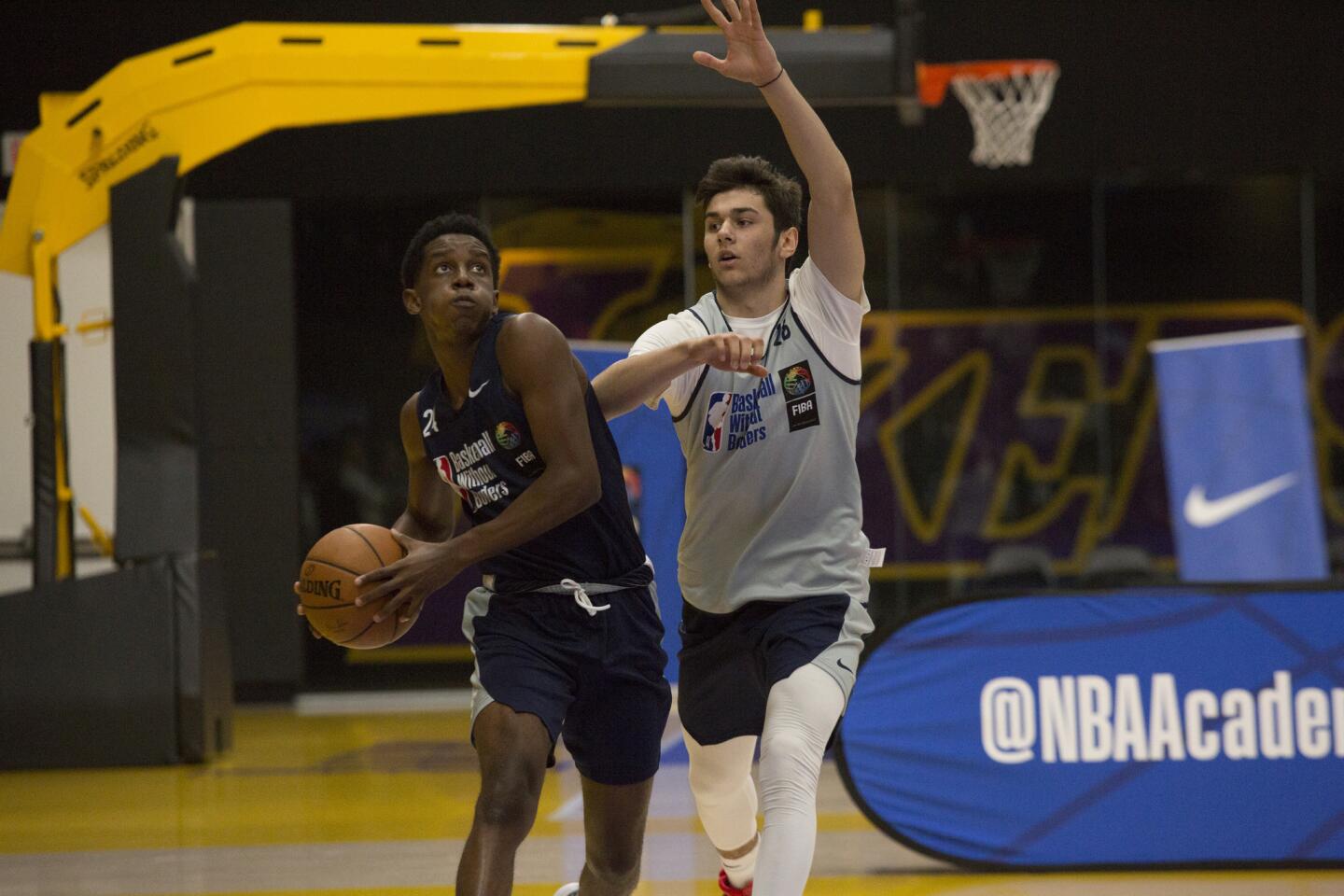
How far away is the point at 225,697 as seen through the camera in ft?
28.1

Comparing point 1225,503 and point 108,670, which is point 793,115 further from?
point 108,670

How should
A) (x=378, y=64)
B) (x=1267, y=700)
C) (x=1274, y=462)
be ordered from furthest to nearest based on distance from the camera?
(x=1274, y=462) < (x=378, y=64) < (x=1267, y=700)

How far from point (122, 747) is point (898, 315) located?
576 cm

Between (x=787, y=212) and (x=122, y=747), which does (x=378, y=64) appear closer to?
(x=122, y=747)

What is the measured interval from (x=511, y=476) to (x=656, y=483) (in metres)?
3.70

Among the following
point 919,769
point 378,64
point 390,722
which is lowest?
point 390,722

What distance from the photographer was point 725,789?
4.21m

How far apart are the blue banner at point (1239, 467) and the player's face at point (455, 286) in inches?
218

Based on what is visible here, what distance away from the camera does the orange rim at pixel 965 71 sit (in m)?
9.06

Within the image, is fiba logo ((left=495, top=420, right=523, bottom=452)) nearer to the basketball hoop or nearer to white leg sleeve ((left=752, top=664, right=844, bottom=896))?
white leg sleeve ((left=752, top=664, right=844, bottom=896))

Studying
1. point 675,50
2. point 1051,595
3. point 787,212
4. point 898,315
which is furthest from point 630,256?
point 787,212

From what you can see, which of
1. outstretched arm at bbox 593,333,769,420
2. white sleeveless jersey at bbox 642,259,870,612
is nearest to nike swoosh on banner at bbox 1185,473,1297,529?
white sleeveless jersey at bbox 642,259,870,612

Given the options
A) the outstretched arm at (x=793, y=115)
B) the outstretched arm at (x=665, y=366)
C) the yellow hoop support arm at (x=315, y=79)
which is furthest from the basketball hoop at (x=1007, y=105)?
the outstretched arm at (x=665, y=366)

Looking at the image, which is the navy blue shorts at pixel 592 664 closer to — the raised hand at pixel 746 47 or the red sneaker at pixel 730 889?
the red sneaker at pixel 730 889
